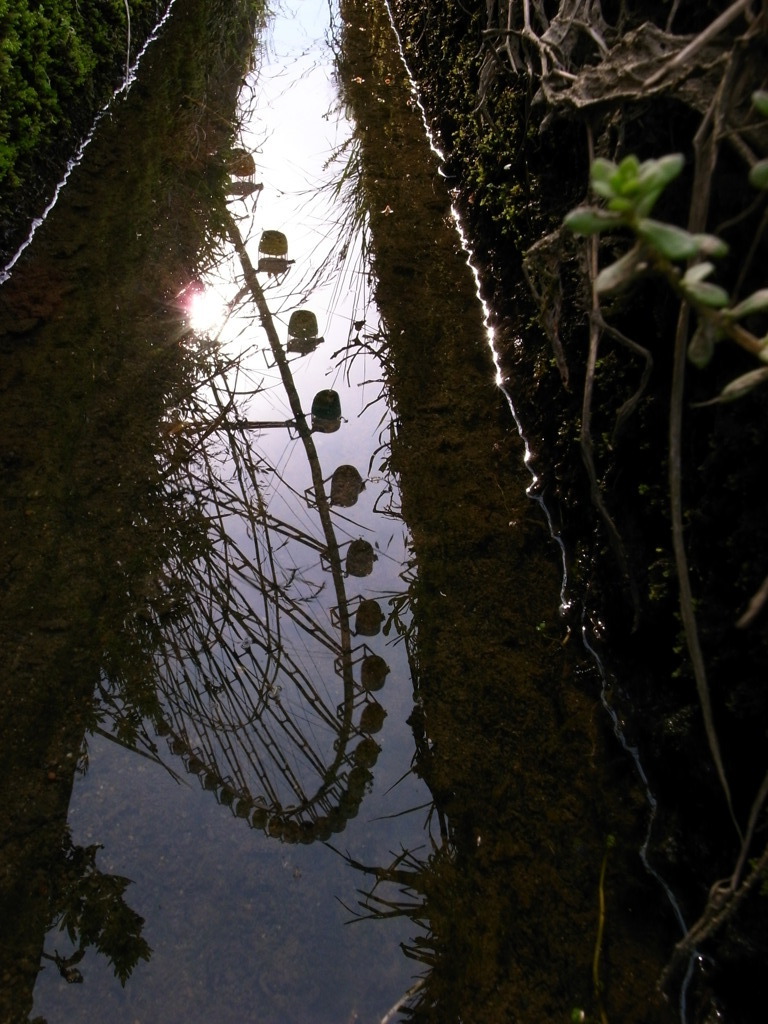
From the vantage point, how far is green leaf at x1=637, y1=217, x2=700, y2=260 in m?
0.97

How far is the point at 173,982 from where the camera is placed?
149cm

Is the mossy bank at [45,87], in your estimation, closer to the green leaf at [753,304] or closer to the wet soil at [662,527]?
the wet soil at [662,527]

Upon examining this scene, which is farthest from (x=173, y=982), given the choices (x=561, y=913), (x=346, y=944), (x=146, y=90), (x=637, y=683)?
(x=146, y=90)

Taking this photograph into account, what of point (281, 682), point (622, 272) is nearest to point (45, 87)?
point (281, 682)

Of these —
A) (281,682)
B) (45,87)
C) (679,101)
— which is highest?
(45,87)

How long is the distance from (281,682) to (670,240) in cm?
146

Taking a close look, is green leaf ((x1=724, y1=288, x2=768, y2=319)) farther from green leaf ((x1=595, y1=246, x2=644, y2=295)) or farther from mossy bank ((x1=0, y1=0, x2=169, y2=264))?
mossy bank ((x1=0, y1=0, x2=169, y2=264))

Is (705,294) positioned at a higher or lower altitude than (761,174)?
lower

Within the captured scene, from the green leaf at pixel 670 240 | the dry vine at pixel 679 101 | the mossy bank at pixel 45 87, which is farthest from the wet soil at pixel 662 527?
the mossy bank at pixel 45 87

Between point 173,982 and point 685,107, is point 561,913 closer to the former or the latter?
point 173,982

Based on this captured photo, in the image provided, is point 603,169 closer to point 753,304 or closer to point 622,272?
point 622,272

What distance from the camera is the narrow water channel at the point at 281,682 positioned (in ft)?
4.98

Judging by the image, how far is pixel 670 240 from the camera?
98 cm

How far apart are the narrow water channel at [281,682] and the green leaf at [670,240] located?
121 centimetres
